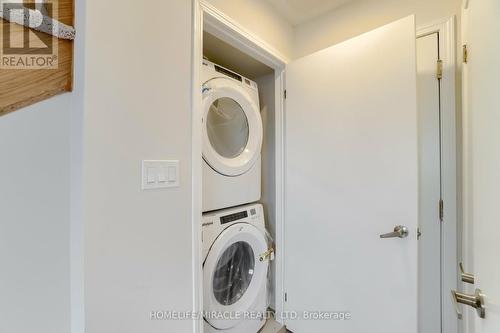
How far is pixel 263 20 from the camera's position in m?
1.37

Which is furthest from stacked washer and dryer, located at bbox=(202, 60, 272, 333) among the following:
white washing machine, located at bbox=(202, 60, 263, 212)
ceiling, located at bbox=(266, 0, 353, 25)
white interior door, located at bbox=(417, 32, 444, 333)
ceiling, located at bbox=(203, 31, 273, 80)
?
white interior door, located at bbox=(417, 32, 444, 333)

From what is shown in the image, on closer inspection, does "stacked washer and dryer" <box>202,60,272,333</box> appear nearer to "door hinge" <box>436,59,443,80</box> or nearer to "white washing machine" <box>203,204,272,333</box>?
"white washing machine" <box>203,204,272,333</box>

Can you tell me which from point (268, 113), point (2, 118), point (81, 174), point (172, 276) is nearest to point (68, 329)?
point (172, 276)

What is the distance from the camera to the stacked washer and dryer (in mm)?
1225

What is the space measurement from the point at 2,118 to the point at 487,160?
134 centimetres

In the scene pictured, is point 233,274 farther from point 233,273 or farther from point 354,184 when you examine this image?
point 354,184

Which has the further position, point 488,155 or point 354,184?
point 354,184

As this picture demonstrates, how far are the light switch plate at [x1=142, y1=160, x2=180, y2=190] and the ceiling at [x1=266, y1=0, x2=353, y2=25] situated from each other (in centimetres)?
125

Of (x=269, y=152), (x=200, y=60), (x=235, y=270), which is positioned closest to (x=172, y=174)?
(x=200, y=60)

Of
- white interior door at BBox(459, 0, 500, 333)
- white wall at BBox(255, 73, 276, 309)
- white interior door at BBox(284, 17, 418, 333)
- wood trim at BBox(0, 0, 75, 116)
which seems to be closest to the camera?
white interior door at BBox(459, 0, 500, 333)

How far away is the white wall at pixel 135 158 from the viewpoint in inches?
26.8

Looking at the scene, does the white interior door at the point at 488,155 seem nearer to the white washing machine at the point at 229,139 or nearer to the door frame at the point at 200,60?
the door frame at the point at 200,60

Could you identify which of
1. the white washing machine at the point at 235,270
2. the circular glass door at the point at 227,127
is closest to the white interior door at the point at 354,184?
the white washing machine at the point at 235,270

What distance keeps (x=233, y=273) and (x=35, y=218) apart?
44.8 inches
